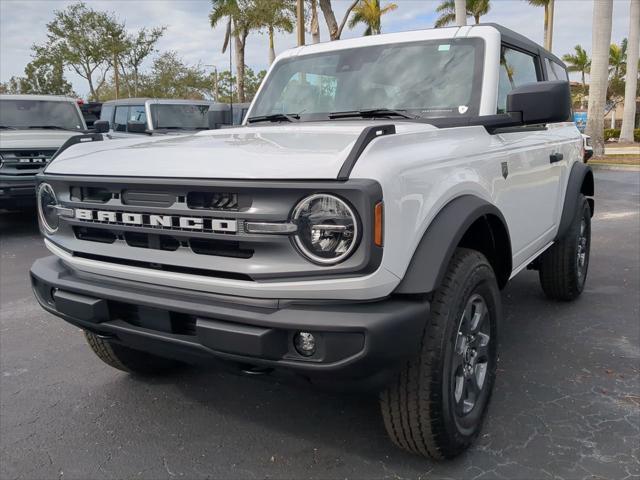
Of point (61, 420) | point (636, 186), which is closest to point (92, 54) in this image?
point (636, 186)

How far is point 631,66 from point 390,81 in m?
29.0

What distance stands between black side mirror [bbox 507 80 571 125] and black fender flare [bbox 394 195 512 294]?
560 mm

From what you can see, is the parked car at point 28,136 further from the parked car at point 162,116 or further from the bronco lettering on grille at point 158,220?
the bronco lettering on grille at point 158,220

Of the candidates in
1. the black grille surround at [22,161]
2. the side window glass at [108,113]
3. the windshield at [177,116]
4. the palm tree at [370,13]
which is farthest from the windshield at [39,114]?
the palm tree at [370,13]

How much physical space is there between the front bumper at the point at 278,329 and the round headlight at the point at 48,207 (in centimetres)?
61

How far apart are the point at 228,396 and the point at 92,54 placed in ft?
116

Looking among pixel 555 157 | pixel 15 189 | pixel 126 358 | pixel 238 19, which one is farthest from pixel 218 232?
pixel 238 19

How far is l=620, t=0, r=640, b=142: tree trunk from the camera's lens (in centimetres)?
2467

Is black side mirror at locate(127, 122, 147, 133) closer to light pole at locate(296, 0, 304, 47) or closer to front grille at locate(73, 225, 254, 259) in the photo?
front grille at locate(73, 225, 254, 259)

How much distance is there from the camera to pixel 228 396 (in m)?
3.17

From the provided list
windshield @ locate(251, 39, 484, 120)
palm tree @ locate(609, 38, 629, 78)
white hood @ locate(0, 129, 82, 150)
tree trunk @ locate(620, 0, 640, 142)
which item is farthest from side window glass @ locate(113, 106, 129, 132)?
palm tree @ locate(609, 38, 629, 78)

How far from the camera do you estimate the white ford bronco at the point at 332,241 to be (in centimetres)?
195

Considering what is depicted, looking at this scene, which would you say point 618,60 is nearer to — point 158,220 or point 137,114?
point 137,114

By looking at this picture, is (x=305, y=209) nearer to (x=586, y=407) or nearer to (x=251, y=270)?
(x=251, y=270)
